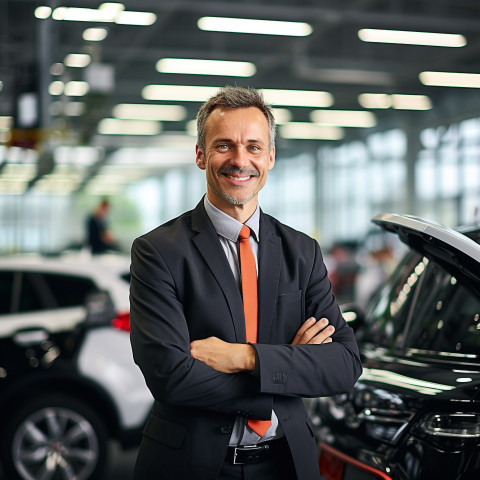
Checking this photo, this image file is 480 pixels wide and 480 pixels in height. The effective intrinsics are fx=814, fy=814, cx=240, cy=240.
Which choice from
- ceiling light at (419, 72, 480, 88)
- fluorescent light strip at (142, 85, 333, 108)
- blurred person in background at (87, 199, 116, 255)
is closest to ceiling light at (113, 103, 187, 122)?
fluorescent light strip at (142, 85, 333, 108)

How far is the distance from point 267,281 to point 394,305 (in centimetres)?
141

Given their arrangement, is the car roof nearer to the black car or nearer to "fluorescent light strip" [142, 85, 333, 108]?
the black car

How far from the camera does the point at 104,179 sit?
136ft

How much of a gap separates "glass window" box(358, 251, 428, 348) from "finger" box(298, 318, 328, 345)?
1123 millimetres

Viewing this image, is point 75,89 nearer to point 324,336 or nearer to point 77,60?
point 77,60

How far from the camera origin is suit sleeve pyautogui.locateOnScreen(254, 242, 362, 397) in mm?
2248

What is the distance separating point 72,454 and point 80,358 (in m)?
0.62

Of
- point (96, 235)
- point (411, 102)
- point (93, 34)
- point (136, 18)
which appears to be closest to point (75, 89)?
point (93, 34)

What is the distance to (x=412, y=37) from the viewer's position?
46.6 ft

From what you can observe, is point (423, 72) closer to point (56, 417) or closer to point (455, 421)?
point (56, 417)

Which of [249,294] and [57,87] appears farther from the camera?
[57,87]

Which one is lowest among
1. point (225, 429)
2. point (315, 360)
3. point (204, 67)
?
point (225, 429)

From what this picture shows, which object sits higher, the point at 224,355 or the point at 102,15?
the point at 102,15

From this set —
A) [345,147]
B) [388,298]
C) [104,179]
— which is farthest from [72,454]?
[104,179]
